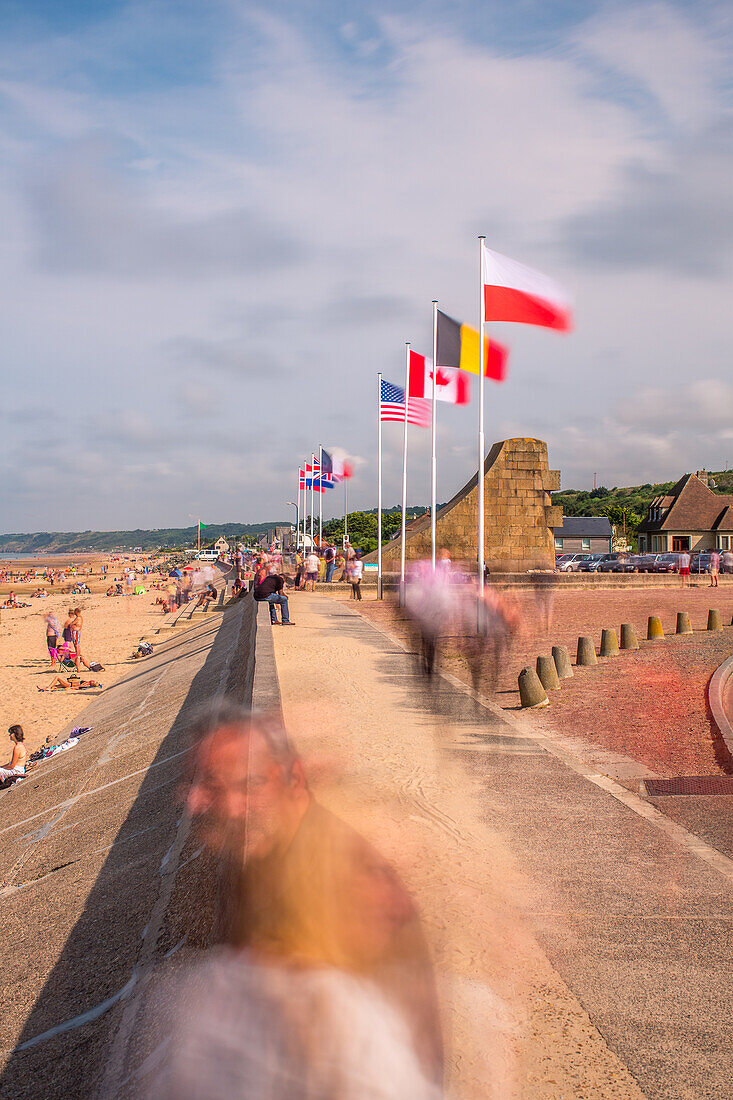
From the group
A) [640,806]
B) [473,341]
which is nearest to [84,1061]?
[640,806]

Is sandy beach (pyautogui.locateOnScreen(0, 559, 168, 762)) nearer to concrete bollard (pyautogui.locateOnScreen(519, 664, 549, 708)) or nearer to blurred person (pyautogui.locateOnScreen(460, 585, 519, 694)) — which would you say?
blurred person (pyautogui.locateOnScreen(460, 585, 519, 694))

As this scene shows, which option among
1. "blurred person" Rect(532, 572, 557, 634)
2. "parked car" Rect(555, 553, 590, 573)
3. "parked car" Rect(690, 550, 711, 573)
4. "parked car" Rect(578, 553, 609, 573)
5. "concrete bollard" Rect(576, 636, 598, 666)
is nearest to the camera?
"concrete bollard" Rect(576, 636, 598, 666)

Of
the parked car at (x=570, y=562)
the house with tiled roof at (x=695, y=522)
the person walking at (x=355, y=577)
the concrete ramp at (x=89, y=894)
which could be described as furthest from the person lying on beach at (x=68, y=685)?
the house with tiled roof at (x=695, y=522)

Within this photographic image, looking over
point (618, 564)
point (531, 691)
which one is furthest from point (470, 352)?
point (618, 564)

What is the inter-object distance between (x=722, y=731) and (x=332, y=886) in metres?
5.19

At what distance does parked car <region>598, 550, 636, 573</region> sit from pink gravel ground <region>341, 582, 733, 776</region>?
2828cm

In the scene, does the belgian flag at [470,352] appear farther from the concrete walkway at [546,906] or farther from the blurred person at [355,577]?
the concrete walkway at [546,906]

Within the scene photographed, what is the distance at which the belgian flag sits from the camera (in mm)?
16094

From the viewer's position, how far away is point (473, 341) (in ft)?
52.9

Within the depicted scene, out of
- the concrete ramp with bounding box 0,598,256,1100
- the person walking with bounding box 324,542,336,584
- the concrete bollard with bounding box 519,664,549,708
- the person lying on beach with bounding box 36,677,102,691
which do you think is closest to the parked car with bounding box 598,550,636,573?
the person walking with bounding box 324,542,336,584

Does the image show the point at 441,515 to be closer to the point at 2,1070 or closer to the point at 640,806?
the point at 640,806

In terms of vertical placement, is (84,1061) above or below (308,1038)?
below

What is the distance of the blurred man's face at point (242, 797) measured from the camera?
4160 mm

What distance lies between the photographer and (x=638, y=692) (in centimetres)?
967
